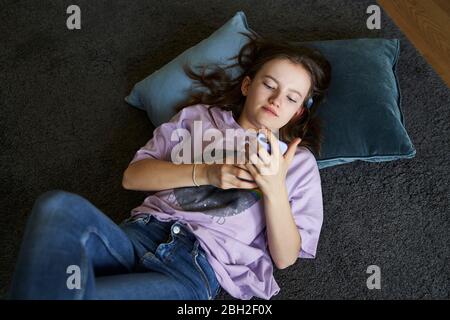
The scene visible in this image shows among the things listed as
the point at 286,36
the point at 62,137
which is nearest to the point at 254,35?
the point at 286,36

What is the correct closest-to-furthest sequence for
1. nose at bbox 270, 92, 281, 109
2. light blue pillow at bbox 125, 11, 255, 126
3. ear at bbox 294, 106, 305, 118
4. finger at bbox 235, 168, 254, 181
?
1. finger at bbox 235, 168, 254, 181
2. nose at bbox 270, 92, 281, 109
3. ear at bbox 294, 106, 305, 118
4. light blue pillow at bbox 125, 11, 255, 126

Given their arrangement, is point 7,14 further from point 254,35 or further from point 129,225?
point 129,225

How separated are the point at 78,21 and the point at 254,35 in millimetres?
688

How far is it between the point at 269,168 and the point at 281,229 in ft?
0.48

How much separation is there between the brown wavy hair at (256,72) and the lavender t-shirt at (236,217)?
0.37 ft

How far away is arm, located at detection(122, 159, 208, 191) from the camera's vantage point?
985 mm

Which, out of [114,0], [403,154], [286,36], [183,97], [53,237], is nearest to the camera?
[53,237]

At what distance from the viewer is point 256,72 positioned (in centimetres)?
115

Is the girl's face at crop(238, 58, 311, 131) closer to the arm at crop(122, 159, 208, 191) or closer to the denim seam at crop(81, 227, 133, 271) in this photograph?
the arm at crop(122, 159, 208, 191)

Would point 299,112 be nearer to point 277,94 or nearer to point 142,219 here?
point 277,94

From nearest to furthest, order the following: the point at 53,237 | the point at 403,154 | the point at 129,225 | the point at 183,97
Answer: the point at 53,237 → the point at 129,225 → the point at 403,154 → the point at 183,97

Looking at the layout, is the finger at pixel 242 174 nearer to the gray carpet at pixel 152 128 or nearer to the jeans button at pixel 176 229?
the jeans button at pixel 176 229

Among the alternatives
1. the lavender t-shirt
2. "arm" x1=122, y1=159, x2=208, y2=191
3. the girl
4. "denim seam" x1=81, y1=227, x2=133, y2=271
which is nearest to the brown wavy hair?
the girl

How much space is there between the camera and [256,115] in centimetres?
105
